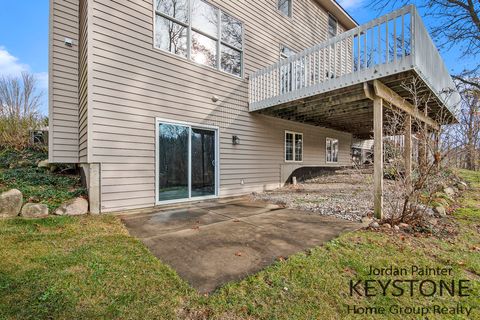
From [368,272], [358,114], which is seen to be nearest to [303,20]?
[358,114]

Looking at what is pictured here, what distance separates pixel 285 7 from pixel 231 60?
13.2 feet

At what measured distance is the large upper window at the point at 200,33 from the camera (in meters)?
5.38

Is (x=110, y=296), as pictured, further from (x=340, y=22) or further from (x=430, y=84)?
(x=340, y=22)

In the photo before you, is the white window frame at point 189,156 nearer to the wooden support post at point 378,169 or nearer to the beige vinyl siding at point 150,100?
the beige vinyl siding at point 150,100

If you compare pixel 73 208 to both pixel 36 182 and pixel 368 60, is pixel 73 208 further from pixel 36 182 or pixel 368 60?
pixel 368 60

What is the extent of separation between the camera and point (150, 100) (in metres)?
5.02

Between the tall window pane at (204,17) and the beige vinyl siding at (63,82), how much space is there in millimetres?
2828

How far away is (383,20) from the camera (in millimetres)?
4301

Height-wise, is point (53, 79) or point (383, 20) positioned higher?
point (383, 20)

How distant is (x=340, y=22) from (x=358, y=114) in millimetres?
6597

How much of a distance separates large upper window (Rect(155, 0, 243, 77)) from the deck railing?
3.67 ft

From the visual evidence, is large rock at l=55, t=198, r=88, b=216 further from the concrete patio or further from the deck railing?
the deck railing

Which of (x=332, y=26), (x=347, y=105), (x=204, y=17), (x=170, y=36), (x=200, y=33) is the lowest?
(x=347, y=105)

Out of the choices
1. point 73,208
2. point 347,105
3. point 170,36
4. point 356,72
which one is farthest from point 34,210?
point 347,105
